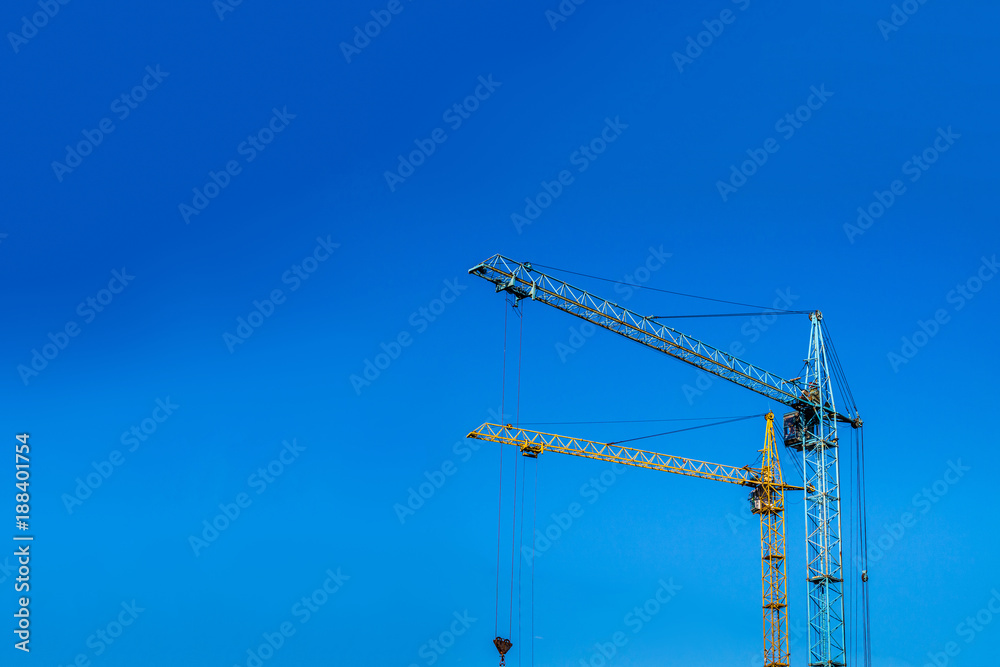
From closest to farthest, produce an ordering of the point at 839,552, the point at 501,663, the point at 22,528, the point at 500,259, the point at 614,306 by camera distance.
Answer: the point at 22,528 < the point at 501,663 < the point at 500,259 < the point at 614,306 < the point at 839,552

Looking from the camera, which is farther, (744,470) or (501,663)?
(744,470)

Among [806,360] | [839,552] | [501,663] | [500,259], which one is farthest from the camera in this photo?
[806,360]

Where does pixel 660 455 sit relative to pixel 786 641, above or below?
above

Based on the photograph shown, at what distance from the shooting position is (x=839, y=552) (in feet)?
338

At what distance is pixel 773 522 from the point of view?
112 metres

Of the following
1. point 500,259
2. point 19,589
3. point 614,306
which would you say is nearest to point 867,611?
point 614,306

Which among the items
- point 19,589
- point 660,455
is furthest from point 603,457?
point 19,589

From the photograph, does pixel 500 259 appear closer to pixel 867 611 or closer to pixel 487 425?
pixel 487 425

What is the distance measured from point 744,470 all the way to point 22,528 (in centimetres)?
6952

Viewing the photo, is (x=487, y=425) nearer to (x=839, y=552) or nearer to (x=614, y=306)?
(x=614, y=306)

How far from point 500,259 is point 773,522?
4144cm

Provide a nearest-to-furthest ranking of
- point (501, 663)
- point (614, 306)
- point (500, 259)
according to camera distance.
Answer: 1. point (501, 663)
2. point (500, 259)
3. point (614, 306)

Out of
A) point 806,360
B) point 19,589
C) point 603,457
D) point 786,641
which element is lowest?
point 19,589

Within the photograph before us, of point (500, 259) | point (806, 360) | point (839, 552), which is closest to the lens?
point (500, 259)
